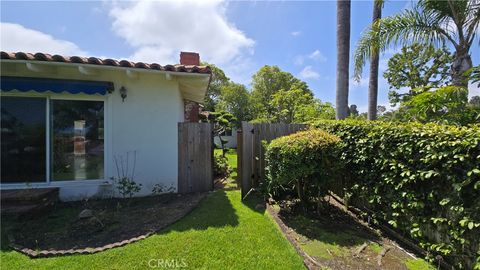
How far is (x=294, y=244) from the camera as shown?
397 centimetres

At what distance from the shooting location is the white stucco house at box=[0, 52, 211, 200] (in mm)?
5656

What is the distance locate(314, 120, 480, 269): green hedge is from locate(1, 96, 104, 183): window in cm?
629

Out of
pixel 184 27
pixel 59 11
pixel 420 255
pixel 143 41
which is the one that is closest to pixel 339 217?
pixel 420 255

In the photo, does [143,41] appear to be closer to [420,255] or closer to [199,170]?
[199,170]

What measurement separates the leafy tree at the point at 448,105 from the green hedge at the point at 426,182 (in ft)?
4.21

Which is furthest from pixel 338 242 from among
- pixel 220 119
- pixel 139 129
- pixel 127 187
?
pixel 220 119

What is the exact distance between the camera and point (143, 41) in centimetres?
1019

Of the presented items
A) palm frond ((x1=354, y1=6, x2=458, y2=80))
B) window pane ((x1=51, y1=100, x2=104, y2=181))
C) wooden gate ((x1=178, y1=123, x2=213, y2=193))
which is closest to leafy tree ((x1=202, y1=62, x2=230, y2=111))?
wooden gate ((x1=178, y1=123, x2=213, y2=193))

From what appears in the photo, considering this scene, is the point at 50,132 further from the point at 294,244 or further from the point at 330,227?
the point at 330,227

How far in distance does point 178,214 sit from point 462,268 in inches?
181

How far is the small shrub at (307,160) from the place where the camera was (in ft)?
15.5

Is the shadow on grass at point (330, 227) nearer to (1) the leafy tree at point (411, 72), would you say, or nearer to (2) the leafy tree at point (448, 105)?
(2) the leafy tree at point (448, 105)

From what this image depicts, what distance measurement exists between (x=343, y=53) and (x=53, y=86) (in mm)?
7475

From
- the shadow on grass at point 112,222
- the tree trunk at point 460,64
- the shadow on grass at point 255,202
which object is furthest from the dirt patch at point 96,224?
the tree trunk at point 460,64
